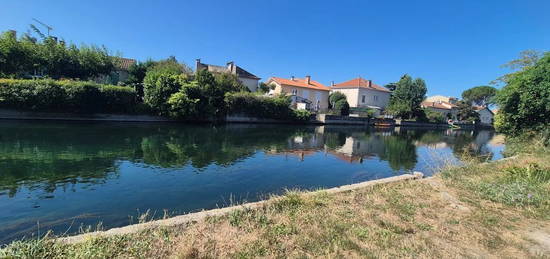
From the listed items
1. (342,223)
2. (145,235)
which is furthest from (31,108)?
(342,223)

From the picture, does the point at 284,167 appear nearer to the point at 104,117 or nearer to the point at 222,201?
the point at 222,201

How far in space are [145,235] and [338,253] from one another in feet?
8.41

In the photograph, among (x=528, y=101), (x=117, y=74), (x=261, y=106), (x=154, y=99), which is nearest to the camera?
(x=528, y=101)

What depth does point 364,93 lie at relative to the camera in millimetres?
53281

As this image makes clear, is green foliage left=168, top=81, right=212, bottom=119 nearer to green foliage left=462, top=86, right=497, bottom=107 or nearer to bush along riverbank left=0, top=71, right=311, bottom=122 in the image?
bush along riverbank left=0, top=71, right=311, bottom=122

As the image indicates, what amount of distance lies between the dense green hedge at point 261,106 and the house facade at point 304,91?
7.78 meters

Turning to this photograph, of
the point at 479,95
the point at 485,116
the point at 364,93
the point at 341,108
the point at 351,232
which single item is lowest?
the point at 351,232

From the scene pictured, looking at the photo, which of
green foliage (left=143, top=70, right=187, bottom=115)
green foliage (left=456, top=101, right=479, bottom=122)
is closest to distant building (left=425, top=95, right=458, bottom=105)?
green foliage (left=456, top=101, right=479, bottom=122)

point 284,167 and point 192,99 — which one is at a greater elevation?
point 192,99

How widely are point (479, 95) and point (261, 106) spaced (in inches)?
2989

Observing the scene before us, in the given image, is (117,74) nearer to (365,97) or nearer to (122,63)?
(122,63)

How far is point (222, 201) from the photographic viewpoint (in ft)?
21.8

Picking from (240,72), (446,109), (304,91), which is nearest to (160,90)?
(240,72)

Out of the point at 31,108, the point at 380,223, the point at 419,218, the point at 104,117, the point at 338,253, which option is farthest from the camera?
the point at 104,117
